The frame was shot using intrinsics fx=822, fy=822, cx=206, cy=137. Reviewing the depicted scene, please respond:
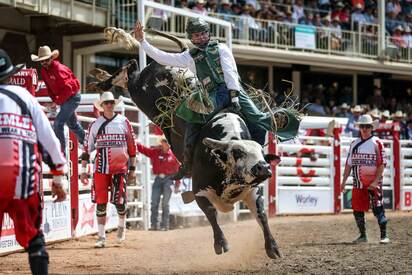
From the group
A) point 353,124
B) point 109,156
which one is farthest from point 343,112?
point 109,156

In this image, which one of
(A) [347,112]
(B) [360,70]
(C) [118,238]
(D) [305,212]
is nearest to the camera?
(C) [118,238]

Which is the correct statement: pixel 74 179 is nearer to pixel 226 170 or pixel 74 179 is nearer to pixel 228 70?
pixel 228 70

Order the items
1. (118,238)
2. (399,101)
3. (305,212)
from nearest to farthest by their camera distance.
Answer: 1. (118,238)
2. (305,212)
3. (399,101)

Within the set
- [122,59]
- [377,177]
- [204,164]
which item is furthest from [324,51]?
[204,164]

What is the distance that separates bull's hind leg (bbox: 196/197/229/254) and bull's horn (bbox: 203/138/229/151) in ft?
2.34

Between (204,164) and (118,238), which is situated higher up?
(204,164)

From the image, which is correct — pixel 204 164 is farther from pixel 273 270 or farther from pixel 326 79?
pixel 326 79

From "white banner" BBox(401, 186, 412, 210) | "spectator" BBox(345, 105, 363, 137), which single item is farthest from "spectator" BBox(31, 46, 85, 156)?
"white banner" BBox(401, 186, 412, 210)

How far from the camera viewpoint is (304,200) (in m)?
17.4

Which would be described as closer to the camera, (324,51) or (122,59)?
(122,59)

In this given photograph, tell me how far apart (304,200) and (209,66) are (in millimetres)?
9161

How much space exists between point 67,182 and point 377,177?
4201 mm

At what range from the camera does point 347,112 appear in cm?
2453

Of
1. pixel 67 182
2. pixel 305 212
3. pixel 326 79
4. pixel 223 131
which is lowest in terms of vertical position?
pixel 305 212
